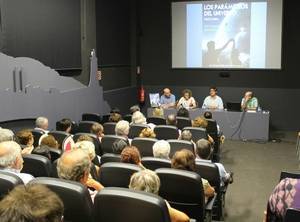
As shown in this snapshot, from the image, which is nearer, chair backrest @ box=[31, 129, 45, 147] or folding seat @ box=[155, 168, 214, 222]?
folding seat @ box=[155, 168, 214, 222]

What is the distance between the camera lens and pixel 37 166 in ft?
10.6

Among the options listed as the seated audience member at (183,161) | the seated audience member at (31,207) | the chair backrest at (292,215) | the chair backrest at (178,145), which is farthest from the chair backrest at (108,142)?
the seated audience member at (31,207)

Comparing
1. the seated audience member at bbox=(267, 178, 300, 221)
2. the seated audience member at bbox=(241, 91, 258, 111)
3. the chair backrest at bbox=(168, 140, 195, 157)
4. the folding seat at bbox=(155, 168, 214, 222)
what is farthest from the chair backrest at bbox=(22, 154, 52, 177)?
the seated audience member at bbox=(241, 91, 258, 111)

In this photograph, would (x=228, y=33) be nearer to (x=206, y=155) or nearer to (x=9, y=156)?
(x=206, y=155)

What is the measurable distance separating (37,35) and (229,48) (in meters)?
4.79

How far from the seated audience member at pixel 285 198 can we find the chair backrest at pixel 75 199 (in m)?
1.27

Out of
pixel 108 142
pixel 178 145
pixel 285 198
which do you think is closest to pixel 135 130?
pixel 108 142

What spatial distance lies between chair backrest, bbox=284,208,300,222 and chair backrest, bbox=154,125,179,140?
3.25 metres

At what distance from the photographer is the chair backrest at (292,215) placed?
2.17 meters

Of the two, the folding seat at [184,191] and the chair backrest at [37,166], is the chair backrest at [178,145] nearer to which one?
the folding seat at [184,191]

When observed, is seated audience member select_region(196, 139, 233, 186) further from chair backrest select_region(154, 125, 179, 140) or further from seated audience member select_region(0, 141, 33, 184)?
seated audience member select_region(0, 141, 33, 184)

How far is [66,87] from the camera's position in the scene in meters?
7.30

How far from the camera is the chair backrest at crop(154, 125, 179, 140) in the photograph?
544cm

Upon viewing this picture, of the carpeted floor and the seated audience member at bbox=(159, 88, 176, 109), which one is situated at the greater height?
the seated audience member at bbox=(159, 88, 176, 109)
